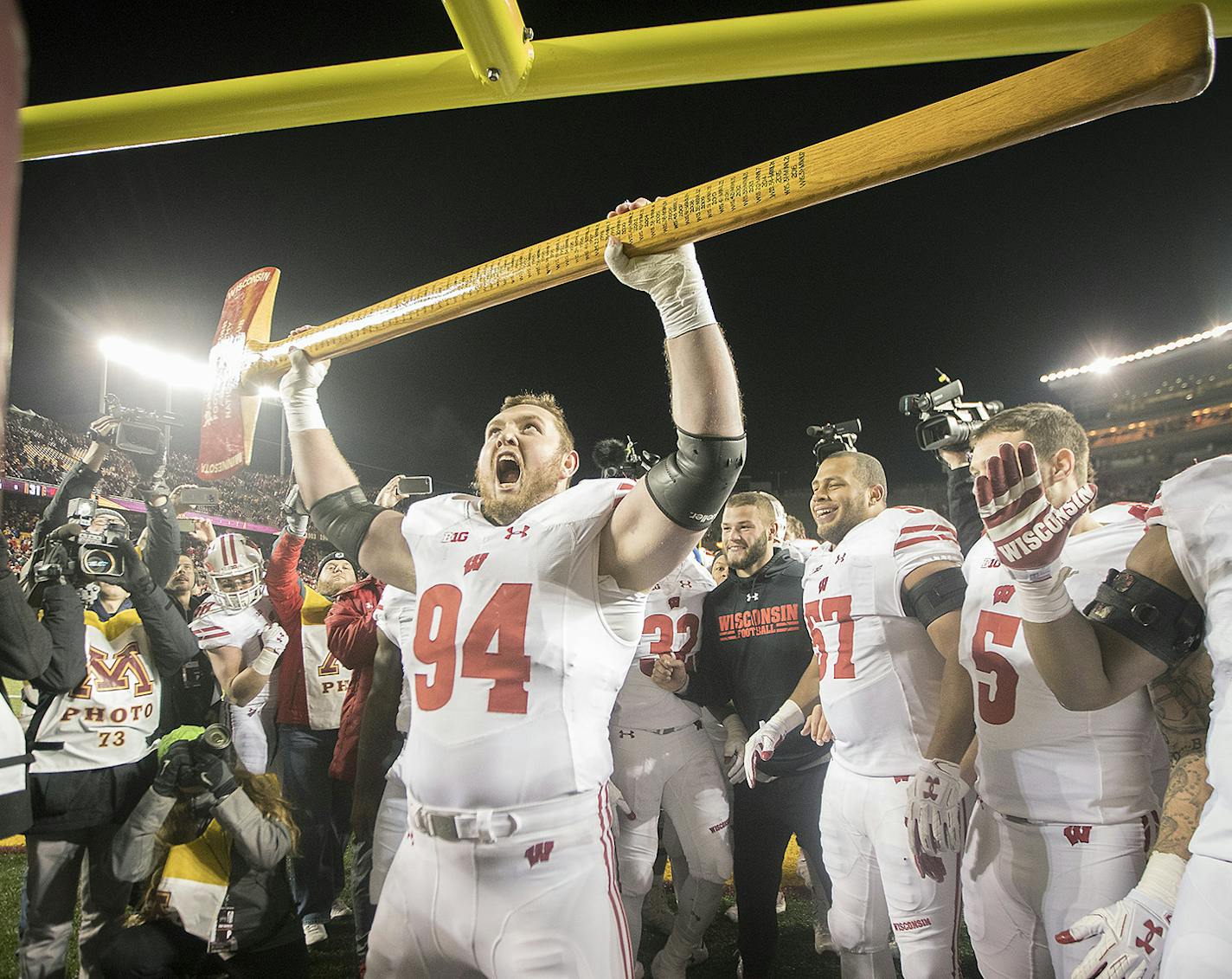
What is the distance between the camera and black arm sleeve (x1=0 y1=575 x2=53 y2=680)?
285 cm

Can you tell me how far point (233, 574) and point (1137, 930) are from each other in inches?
139

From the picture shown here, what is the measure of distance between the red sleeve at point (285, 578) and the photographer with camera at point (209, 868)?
31.2 inches

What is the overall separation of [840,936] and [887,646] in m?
0.94

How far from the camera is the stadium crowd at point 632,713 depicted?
1.73 metres

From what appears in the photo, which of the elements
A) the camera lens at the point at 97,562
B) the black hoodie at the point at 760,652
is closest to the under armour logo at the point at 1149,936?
the black hoodie at the point at 760,652

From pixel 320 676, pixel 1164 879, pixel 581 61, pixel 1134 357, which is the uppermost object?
pixel 581 61

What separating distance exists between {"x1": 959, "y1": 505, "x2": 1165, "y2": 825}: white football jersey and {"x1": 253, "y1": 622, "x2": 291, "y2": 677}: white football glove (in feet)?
9.64

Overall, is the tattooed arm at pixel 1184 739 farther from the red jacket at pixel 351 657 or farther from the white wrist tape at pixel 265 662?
the white wrist tape at pixel 265 662

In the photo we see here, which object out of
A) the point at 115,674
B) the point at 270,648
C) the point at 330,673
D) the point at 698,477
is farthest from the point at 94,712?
the point at 698,477

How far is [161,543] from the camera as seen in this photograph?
342 cm

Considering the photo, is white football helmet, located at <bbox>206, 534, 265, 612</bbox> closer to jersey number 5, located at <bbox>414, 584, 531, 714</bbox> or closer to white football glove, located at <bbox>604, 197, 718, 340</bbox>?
jersey number 5, located at <bbox>414, 584, 531, 714</bbox>

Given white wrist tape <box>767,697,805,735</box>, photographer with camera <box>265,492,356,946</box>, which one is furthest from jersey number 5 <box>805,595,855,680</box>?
photographer with camera <box>265,492,356,946</box>

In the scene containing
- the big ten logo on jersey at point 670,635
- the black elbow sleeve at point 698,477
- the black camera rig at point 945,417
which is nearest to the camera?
the black elbow sleeve at point 698,477

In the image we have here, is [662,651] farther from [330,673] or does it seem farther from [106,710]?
[106,710]
